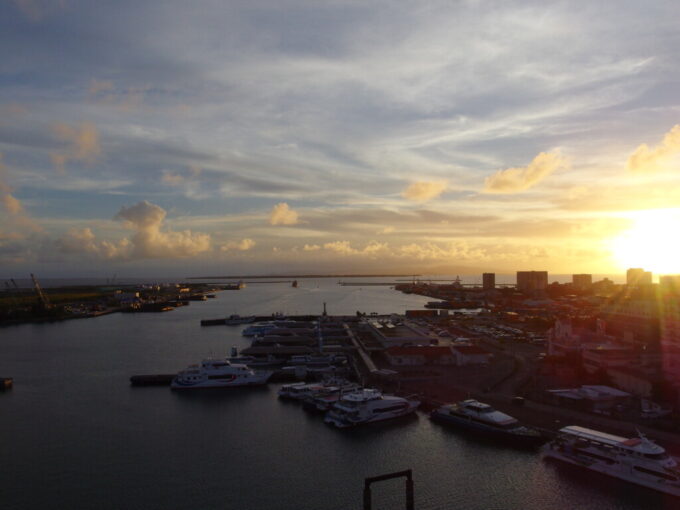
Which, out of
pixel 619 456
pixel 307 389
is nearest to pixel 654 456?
pixel 619 456

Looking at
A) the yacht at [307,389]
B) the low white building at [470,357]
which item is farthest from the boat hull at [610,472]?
the low white building at [470,357]

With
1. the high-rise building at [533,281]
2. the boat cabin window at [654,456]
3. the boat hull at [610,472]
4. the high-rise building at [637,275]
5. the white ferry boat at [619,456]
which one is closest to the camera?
A: the boat hull at [610,472]

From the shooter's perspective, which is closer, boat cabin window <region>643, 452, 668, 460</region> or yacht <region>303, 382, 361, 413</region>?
boat cabin window <region>643, 452, 668, 460</region>

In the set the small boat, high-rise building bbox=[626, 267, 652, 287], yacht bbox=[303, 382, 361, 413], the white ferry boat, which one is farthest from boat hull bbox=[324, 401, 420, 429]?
high-rise building bbox=[626, 267, 652, 287]

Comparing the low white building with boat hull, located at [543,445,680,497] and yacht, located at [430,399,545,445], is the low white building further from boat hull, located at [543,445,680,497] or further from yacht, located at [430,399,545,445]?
→ boat hull, located at [543,445,680,497]

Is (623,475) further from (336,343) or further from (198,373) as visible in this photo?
(336,343)

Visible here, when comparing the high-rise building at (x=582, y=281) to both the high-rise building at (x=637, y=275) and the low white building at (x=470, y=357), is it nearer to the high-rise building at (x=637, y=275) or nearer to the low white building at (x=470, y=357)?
the high-rise building at (x=637, y=275)
